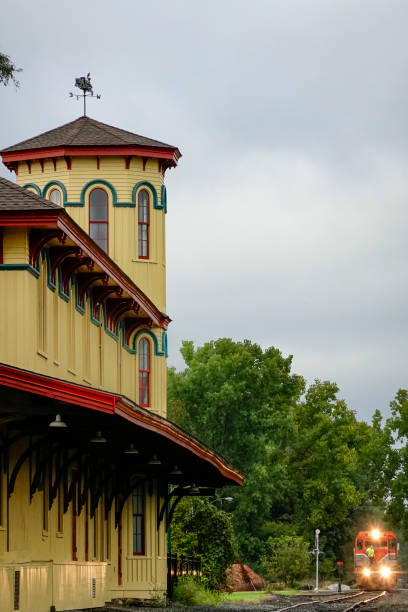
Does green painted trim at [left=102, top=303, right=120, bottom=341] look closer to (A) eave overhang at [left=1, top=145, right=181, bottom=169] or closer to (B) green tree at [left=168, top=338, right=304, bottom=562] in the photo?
(A) eave overhang at [left=1, top=145, right=181, bottom=169]

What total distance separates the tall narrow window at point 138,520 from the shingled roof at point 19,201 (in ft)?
50.8

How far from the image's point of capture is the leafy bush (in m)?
40.3

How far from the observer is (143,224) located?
4231cm

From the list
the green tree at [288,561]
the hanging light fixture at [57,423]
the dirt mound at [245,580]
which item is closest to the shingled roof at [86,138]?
the hanging light fixture at [57,423]

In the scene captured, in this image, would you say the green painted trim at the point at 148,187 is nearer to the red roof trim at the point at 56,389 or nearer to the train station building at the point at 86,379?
the train station building at the point at 86,379

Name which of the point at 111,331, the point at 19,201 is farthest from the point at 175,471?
the point at 19,201

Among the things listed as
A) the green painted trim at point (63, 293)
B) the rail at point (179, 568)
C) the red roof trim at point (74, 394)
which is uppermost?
the green painted trim at point (63, 293)

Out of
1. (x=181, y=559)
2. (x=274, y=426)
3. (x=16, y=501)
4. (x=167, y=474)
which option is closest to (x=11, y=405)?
(x=16, y=501)

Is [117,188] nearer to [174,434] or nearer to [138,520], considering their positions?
[138,520]

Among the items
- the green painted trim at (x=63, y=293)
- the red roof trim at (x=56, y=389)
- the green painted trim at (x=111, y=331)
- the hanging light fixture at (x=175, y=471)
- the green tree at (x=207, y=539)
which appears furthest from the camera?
the green tree at (x=207, y=539)

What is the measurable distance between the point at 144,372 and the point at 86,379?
10.5m

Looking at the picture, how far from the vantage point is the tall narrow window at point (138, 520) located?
39500mm

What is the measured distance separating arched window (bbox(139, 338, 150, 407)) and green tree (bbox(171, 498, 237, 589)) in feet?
30.1

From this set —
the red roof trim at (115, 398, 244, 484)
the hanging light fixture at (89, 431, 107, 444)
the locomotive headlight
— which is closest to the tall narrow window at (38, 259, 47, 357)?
the red roof trim at (115, 398, 244, 484)
